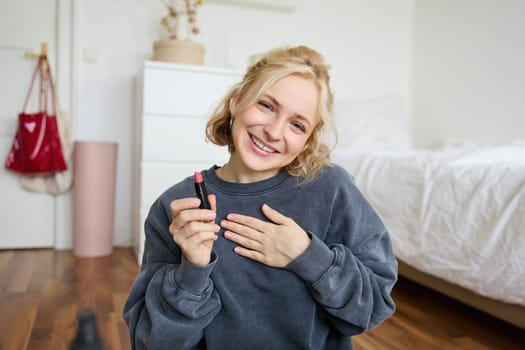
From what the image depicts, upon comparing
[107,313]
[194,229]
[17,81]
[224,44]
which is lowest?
[107,313]

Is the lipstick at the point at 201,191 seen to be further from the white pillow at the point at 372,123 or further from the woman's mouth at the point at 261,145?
the white pillow at the point at 372,123

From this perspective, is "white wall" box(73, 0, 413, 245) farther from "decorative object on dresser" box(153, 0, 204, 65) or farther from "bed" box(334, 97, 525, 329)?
"bed" box(334, 97, 525, 329)

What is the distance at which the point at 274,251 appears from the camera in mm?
820

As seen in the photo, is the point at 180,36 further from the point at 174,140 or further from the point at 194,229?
the point at 194,229

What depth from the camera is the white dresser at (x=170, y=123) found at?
7.70 ft

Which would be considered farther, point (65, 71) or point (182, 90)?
point (65, 71)

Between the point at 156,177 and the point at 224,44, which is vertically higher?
the point at 224,44

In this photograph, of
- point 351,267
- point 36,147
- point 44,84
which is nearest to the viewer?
point 351,267

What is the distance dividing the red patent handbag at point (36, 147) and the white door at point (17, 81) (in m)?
0.12

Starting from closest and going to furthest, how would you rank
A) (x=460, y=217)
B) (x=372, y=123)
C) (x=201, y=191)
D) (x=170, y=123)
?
(x=201, y=191)
(x=460, y=217)
(x=170, y=123)
(x=372, y=123)

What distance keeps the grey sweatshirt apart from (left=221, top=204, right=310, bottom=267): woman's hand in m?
0.02

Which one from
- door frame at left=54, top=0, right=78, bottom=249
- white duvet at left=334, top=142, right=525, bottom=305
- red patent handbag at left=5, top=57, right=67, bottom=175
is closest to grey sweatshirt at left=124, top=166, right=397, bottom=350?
white duvet at left=334, top=142, right=525, bottom=305

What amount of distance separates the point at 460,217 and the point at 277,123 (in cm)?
102

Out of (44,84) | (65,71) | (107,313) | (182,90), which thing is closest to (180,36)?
(182,90)
